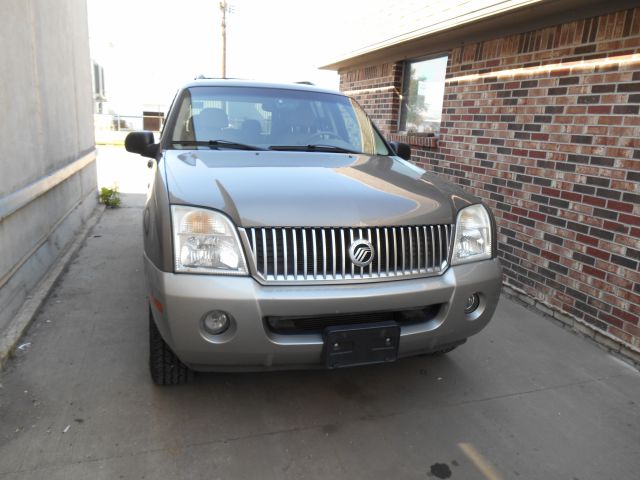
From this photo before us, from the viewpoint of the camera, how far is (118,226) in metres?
6.45

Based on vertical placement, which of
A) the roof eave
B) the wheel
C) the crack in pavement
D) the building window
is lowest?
the crack in pavement

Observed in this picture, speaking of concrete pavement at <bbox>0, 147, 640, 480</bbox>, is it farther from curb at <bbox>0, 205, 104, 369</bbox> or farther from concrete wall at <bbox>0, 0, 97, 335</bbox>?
concrete wall at <bbox>0, 0, 97, 335</bbox>

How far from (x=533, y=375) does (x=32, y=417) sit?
296 centimetres

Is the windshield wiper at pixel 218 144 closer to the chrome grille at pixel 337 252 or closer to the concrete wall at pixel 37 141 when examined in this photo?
the chrome grille at pixel 337 252

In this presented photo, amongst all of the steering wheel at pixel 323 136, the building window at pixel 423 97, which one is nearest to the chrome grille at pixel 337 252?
the steering wheel at pixel 323 136

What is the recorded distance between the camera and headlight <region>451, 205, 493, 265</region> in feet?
8.25

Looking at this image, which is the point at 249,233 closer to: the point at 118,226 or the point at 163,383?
the point at 163,383

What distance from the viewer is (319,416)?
8.48ft

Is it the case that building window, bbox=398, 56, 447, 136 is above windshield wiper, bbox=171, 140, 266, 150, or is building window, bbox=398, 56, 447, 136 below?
above

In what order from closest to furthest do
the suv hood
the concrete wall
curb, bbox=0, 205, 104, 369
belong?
the suv hood → curb, bbox=0, 205, 104, 369 → the concrete wall

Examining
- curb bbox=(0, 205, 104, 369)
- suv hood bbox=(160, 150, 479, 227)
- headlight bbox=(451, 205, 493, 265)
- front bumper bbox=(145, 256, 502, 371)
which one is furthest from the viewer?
curb bbox=(0, 205, 104, 369)

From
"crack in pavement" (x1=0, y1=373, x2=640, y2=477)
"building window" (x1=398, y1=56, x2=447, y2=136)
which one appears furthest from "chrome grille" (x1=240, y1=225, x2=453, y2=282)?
"building window" (x1=398, y1=56, x2=447, y2=136)

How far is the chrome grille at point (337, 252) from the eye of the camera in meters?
2.13

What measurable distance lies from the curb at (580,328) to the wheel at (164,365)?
2.96m
